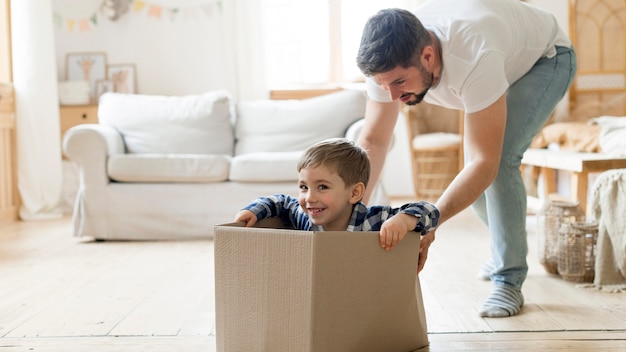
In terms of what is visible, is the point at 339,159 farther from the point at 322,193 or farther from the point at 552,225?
the point at 552,225

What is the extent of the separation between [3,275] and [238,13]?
3256 mm

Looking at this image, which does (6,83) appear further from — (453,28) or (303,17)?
(453,28)

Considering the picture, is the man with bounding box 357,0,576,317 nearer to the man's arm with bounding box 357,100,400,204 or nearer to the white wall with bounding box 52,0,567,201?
the man's arm with bounding box 357,100,400,204

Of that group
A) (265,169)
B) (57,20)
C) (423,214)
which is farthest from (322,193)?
(57,20)

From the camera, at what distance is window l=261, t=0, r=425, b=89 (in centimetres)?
579

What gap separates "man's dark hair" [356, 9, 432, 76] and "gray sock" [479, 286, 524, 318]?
731 mm

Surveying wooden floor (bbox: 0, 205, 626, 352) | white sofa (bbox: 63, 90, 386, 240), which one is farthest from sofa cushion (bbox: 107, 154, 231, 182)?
wooden floor (bbox: 0, 205, 626, 352)

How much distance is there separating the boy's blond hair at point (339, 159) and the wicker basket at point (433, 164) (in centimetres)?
372

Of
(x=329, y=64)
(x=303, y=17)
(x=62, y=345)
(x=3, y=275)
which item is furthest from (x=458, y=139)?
(x=62, y=345)

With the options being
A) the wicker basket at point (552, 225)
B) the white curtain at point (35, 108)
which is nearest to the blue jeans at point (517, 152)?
the wicker basket at point (552, 225)

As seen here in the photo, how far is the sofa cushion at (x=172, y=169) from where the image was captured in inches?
Result: 147

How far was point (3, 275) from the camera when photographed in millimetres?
2754

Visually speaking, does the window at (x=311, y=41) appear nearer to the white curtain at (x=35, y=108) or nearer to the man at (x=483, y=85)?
the white curtain at (x=35, y=108)

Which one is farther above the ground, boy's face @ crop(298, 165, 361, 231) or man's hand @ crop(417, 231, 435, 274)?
boy's face @ crop(298, 165, 361, 231)
